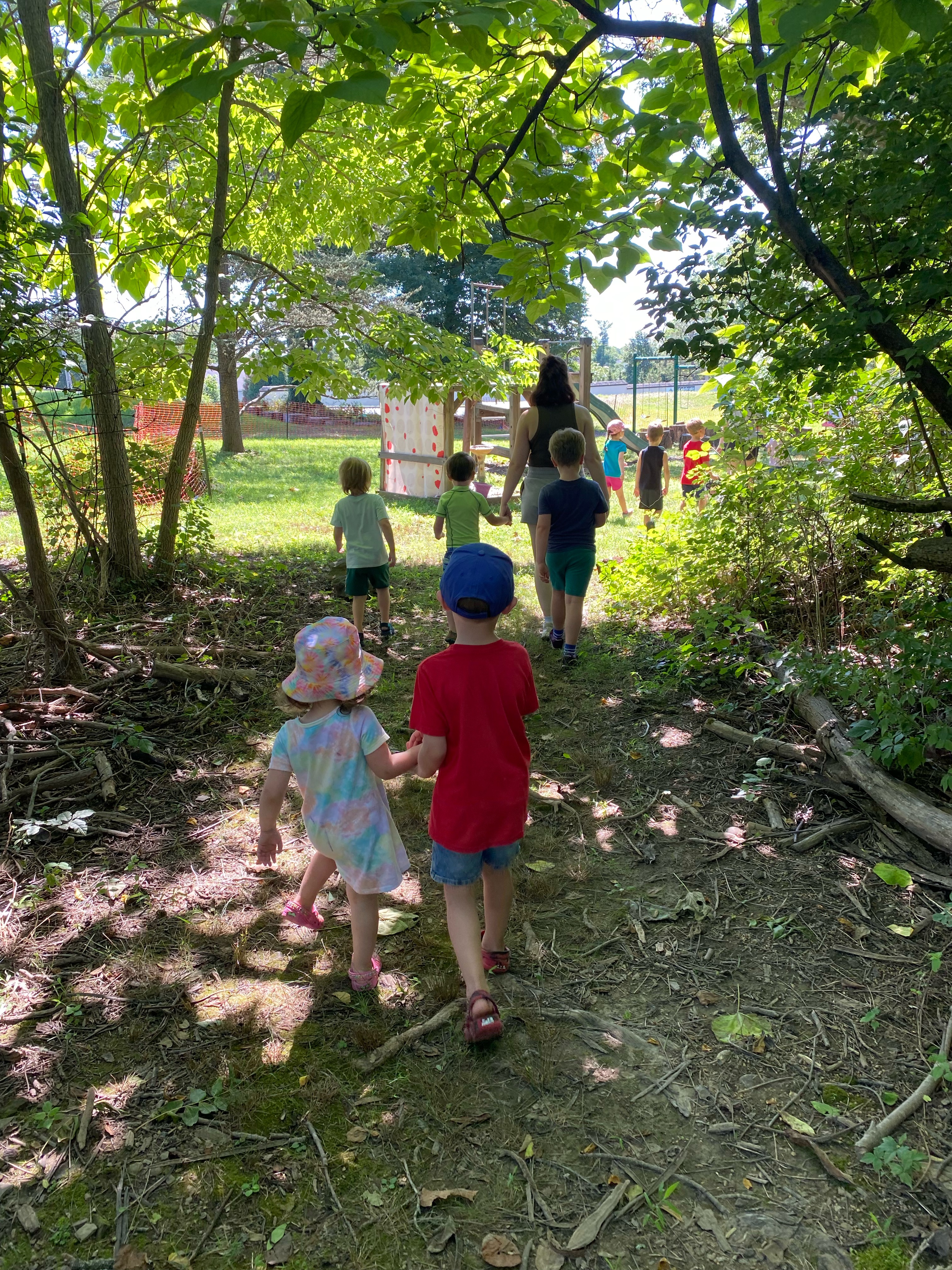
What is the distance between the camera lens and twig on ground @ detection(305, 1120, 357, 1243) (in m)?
2.05

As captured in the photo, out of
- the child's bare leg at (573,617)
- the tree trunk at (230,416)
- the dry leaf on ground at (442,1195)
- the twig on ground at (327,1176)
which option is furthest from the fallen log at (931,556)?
the tree trunk at (230,416)

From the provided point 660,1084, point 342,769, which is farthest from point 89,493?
point 660,1084

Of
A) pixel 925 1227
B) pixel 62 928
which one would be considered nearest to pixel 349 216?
pixel 62 928

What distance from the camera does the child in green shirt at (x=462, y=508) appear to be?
611 centimetres

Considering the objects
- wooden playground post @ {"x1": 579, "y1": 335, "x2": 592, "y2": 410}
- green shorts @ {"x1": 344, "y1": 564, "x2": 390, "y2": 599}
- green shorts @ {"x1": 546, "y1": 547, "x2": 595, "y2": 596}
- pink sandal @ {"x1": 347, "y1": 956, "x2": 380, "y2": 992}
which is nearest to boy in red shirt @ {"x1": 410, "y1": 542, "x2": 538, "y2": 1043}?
pink sandal @ {"x1": 347, "y1": 956, "x2": 380, "y2": 992}

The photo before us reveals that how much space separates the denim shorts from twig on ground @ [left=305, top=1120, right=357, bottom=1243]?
2.49ft

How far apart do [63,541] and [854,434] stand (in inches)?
243

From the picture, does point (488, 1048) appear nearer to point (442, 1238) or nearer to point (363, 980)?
point (363, 980)

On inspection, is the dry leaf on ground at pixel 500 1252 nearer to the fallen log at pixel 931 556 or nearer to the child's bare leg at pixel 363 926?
the child's bare leg at pixel 363 926

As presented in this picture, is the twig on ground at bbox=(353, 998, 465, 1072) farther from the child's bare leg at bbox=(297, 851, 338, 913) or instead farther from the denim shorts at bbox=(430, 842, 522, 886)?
the child's bare leg at bbox=(297, 851, 338, 913)

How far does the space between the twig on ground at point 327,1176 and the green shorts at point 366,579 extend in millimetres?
4471

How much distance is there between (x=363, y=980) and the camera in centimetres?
284

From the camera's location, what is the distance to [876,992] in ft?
9.12

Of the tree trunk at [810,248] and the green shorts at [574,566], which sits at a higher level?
the tree trunk at [810,248]
